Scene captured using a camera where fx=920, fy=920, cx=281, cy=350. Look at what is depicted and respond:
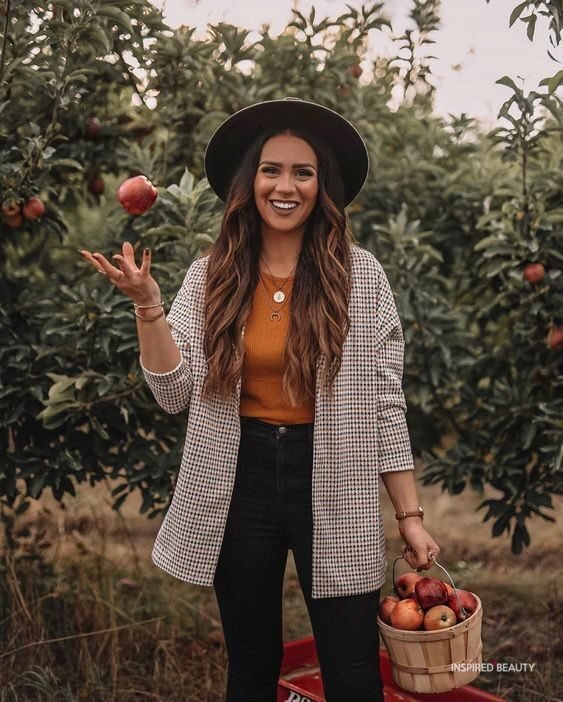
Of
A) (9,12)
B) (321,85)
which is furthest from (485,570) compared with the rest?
(9,12)

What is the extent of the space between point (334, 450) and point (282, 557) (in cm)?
34

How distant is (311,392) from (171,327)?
0.38 metres

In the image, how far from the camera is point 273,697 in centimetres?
240

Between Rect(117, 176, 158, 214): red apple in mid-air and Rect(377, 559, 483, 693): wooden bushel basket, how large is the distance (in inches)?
48.0

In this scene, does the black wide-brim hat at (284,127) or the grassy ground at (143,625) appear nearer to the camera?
the black wide-brim hat at (284,127)

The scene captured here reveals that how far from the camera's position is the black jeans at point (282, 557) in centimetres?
217

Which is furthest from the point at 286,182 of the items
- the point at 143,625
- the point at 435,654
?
the point at 143,625

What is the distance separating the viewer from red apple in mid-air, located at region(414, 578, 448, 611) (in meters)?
2.20

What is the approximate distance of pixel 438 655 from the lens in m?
2.10

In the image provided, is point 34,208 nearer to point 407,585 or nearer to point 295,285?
point 295,285

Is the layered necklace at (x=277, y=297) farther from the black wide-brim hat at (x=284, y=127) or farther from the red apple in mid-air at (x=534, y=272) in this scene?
the red apple in mid-air at (x=534, y=272)

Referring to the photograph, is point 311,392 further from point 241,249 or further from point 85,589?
point 85,589

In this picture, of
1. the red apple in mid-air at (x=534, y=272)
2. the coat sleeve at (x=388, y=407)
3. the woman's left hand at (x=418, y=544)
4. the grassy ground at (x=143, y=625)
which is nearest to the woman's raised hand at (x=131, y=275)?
the coat sleeve at (x=388, y=407)

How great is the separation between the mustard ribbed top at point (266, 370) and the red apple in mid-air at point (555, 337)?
1167mm
